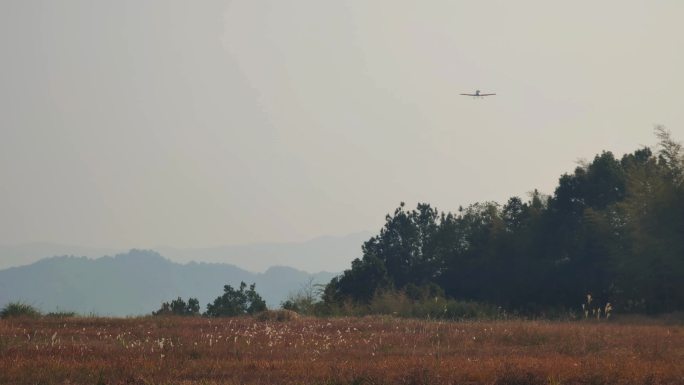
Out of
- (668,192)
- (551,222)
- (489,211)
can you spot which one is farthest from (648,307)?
(489,211)

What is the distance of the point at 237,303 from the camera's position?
47156 mm

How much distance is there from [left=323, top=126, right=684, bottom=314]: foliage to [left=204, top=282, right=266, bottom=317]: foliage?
3929mm

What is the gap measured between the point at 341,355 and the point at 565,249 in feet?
106

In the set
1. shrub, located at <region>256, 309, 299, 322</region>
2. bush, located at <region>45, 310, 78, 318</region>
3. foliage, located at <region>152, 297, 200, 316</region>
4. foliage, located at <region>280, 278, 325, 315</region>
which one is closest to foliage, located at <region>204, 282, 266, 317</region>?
foliage, located at <region>152, 297, 200, 316</region>

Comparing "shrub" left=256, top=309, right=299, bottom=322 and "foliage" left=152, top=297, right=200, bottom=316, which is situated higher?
"foliage" left=152, top=297, right=200, bottom=316

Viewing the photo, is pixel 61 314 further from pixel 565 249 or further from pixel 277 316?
pixel 565 249

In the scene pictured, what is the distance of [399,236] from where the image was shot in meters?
65.6

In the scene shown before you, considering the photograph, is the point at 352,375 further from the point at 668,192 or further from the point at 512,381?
the point at 668,192

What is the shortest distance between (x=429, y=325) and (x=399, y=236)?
40923mm

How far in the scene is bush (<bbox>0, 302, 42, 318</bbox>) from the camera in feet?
97.0

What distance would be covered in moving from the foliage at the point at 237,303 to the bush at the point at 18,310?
511 inches

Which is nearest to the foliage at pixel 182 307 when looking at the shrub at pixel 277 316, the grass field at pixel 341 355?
the shrub at pixel 277 316

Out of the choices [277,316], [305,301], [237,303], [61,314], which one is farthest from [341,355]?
[237,303]

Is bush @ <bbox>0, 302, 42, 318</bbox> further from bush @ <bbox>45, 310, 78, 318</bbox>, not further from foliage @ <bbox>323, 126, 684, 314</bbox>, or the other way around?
foliage @ <bbox>323, 126, 684, 314</bbox>
